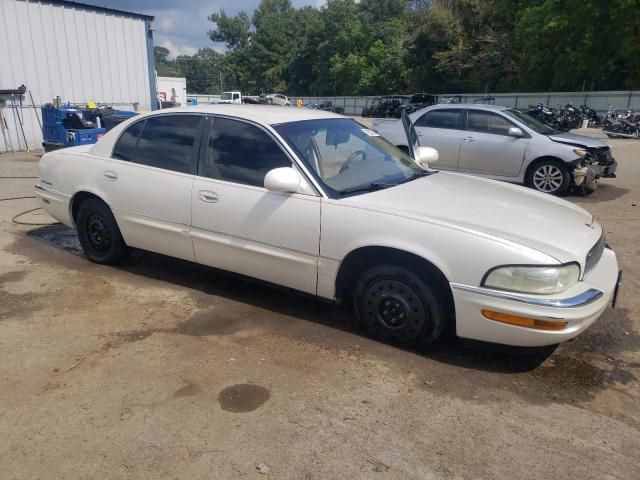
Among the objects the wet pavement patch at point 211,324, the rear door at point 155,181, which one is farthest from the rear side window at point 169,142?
the wet pavement patch at point 211,324

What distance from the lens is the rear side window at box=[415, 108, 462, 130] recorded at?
9398 mm

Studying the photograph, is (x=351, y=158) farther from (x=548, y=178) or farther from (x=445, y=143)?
(x=548, y=178)

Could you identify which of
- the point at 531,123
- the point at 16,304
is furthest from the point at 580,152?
the point at 16,304

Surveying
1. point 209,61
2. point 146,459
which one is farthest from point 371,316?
point 209,61

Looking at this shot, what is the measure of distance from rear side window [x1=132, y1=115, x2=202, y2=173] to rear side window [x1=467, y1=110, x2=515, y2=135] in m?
6.26

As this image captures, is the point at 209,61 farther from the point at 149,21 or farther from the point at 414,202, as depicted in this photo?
the point at 414,202

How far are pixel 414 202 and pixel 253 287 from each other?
180 centimetres

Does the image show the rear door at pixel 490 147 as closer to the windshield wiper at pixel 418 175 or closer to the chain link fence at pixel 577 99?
the windshield wiper at pixel 418 175

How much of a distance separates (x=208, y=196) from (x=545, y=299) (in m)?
2.54

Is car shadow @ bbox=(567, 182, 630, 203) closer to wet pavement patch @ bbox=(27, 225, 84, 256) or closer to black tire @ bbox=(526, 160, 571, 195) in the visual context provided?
black tire @ bbox=(526, 160, 571, 195)

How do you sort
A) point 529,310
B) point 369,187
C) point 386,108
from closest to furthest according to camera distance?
point 529,310 → point 369,187 → point 386,108

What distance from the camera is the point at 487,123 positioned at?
29.9 ft

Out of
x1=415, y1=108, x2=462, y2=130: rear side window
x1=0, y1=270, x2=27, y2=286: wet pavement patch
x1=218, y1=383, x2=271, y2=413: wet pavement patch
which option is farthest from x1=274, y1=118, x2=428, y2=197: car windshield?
x1=415, y1=108, x2=462, y2=130: rear side window

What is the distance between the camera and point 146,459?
2488mm
